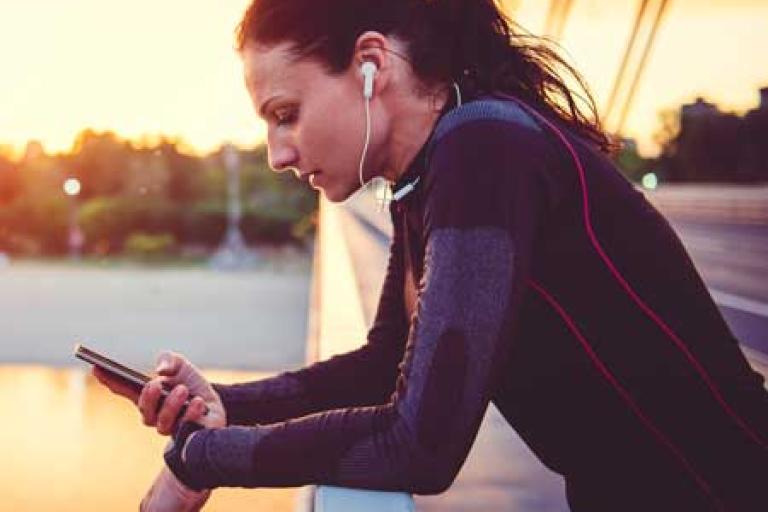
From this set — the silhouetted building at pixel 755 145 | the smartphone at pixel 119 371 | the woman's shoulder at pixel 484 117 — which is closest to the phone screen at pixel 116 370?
the smartphone at pixel 119 371

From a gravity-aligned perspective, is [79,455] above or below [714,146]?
above

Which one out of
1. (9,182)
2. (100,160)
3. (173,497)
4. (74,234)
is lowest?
(74,234)

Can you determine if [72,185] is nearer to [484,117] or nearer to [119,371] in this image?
[119,371]

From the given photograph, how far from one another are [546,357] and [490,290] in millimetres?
155

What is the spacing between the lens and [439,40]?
1.55 meters

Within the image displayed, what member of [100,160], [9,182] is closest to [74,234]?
[9,182]

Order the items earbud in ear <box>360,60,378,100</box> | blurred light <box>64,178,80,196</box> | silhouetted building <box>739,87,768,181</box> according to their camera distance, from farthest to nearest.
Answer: silhouetted building <box>739,87,768,181</box> < blurred light <box>64,178,80,196</box> < earbud in ear <box>360,60,378,100</box>

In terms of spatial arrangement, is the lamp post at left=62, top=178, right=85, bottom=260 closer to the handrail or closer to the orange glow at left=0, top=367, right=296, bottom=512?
the orange glow at left=0, top=367, right=296, bottom=512

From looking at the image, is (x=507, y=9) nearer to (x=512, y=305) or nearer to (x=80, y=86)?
(x=512, y=305)

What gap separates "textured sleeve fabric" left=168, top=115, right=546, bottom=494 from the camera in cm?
132

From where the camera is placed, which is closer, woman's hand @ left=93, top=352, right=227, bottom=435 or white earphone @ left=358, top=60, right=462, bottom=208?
white earphone @ left=358, top=60, right=462, bottom=208

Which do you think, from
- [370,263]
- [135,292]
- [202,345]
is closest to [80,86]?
[135,292]

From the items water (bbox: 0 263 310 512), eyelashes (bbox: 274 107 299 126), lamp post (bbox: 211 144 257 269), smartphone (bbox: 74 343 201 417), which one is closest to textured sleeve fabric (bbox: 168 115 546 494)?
eyelashes (bbox: 274 107 299 126)

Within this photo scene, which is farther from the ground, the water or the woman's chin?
the woman's chin
